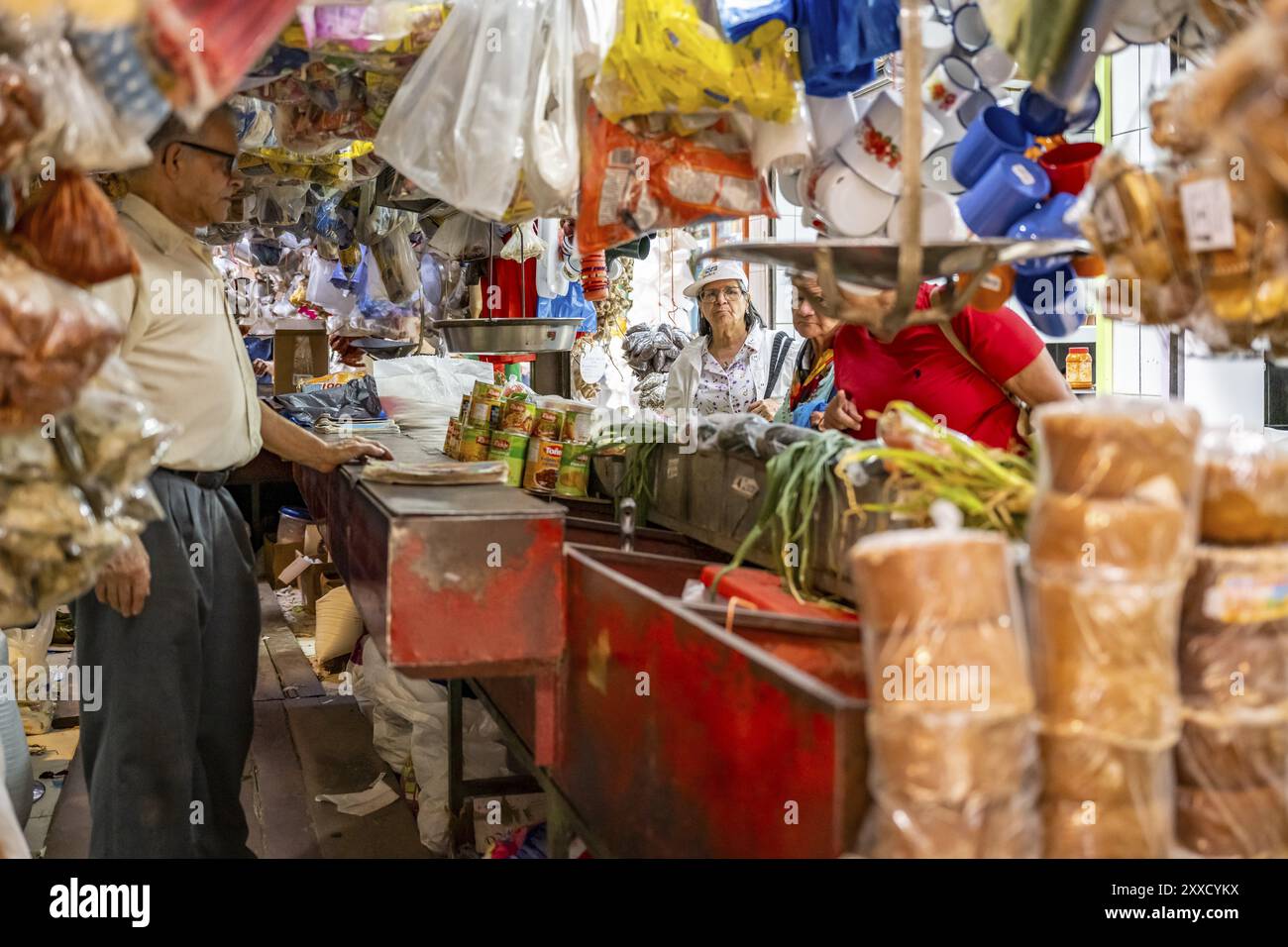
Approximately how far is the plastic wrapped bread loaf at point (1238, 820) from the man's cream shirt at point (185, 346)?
258 cm

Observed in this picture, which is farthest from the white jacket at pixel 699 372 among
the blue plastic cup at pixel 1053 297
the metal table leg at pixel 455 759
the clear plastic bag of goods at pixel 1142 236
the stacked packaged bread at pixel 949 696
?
the stacked packaged bread at pixel 949 696

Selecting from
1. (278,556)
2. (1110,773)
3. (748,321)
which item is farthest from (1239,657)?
(278,556)

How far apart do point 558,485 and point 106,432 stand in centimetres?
222

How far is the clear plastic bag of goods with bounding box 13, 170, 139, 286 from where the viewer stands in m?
1.60

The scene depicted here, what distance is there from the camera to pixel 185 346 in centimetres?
320

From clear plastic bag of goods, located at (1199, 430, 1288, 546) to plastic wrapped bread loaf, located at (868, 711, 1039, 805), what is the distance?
1.19ft

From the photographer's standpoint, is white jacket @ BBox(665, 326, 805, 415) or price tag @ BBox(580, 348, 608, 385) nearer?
white jacket @ BBox(665, 326, 805, 415)

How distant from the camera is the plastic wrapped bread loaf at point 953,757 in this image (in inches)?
54.7

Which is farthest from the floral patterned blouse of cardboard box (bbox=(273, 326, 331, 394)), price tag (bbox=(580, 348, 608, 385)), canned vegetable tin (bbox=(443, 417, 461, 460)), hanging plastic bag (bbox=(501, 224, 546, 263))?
price tag (bbox=(580, 348, 608, 385))

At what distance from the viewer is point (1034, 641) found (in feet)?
4.98

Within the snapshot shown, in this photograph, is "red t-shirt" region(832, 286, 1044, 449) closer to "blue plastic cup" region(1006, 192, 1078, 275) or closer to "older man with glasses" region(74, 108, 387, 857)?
"blue plastic cup" region(1006, 192, 1078, 275)

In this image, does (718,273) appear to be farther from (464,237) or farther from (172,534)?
(172,534)

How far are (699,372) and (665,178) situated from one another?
3.17 m

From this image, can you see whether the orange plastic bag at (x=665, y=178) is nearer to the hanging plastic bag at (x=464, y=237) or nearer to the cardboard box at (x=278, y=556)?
the hanging plastic bag at (x=464, y=237)
